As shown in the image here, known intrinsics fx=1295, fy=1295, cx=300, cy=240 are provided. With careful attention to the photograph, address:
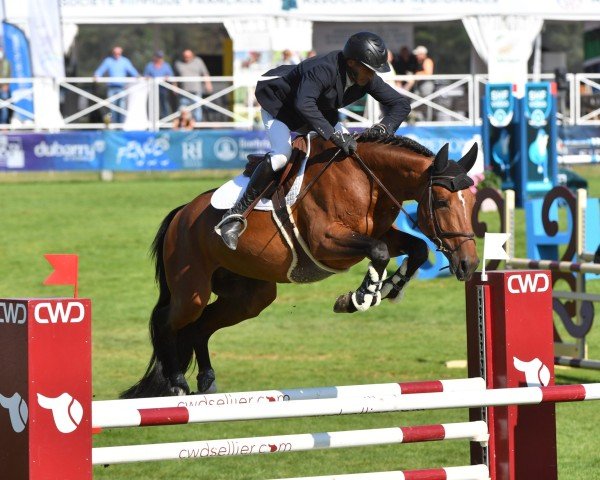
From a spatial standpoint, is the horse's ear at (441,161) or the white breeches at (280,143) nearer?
the horse's ear at (441,161)

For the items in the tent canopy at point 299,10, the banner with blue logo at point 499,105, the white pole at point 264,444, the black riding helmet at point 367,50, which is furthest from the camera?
the tent canopy at point 299,10

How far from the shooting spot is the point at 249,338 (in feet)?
41.5

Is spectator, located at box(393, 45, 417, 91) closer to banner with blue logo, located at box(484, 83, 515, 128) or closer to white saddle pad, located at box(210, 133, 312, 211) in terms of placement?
banner with blue logo, located at box(484, 83, 515, 128)

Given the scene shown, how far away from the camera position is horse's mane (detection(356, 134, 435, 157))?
6.57 meters

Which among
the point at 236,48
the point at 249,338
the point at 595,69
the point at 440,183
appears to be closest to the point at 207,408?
the point at 440,183

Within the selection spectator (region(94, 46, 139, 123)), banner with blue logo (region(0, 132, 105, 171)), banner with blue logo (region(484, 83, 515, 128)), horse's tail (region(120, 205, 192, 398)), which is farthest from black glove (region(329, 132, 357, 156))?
spectator (region(94, 46, 139, 123))

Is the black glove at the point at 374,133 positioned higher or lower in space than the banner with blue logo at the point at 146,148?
lower

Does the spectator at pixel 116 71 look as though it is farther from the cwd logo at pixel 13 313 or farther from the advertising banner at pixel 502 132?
the cwd logo at pixel 13 313

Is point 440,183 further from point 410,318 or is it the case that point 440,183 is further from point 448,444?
point 410,318

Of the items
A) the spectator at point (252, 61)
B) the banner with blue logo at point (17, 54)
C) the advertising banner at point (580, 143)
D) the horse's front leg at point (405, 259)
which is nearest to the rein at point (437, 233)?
the horse's front leg at point (405, 259)

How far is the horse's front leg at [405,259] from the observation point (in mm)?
6359

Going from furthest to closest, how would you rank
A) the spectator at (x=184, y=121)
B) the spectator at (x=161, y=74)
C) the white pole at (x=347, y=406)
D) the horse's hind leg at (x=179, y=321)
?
the spectator at (x=161, y=74), the spectator at (x=184, y=121), the horse's hind leg at (x=179, y=321), the white pole at (x=347, y=406)

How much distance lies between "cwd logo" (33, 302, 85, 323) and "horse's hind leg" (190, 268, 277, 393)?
274cm

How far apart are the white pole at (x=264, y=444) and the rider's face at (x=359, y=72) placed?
1.94 metres
